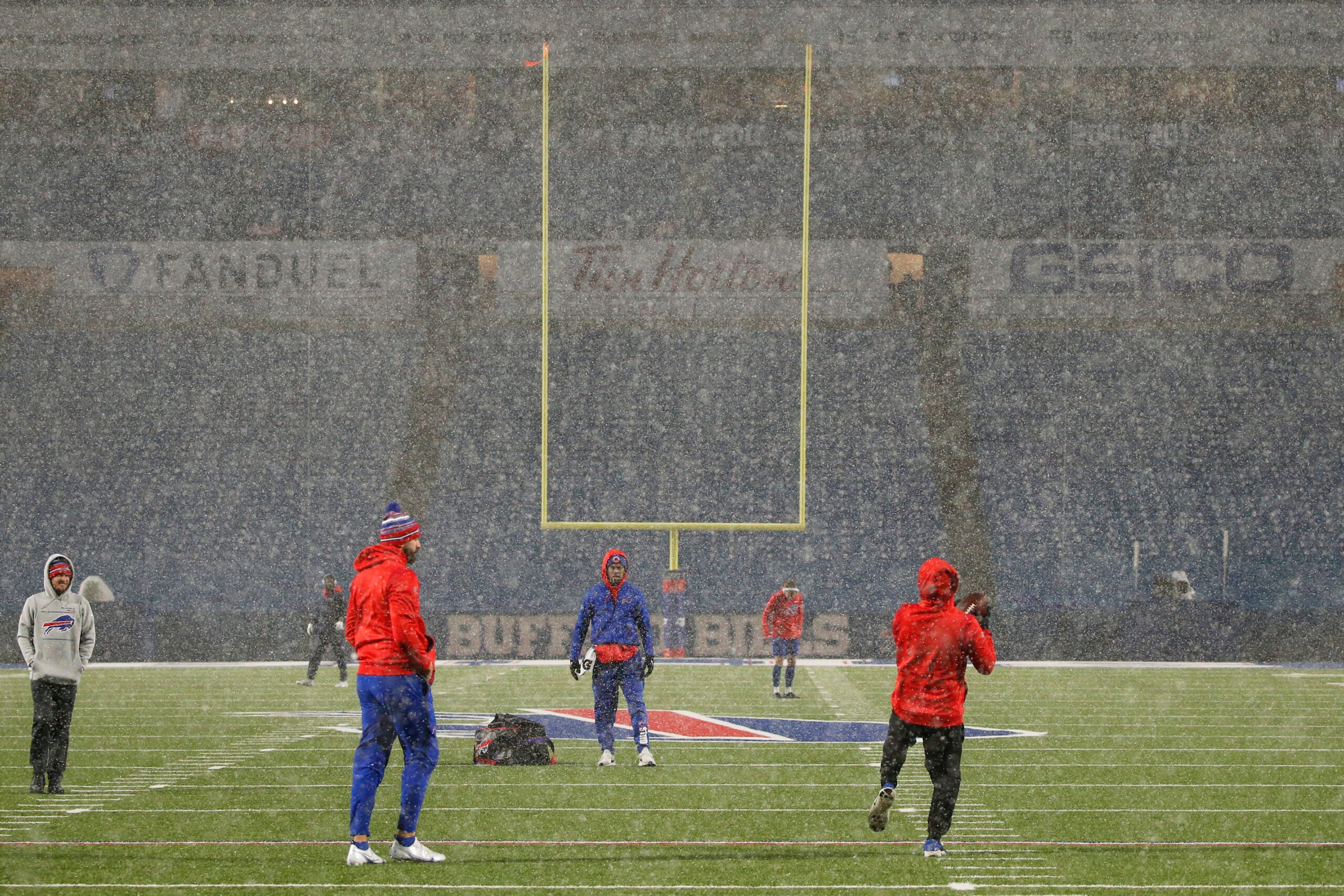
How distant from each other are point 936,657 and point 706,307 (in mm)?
24570

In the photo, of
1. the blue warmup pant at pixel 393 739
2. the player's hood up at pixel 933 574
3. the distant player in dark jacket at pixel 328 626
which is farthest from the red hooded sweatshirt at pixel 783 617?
the blue warmup pant at pixel 393 739

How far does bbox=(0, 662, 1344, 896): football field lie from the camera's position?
697cm

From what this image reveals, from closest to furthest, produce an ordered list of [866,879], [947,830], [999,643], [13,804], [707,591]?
[866,879] → [947,830] → [13,804] → [999,643] → [707,591]

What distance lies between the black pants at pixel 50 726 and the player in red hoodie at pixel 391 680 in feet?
10.7

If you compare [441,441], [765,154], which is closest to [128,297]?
[441,441]

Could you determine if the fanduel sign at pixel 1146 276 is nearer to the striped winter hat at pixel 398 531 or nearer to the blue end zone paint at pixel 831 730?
the blue end zone paint at pixel 831 730

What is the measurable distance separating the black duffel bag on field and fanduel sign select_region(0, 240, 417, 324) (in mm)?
21651

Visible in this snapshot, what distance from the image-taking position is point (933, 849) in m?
7.39

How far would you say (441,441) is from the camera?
102ft

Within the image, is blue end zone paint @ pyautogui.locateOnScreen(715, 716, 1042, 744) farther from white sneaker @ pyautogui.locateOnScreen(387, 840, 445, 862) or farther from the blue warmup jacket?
white sneaker @ pyautogui.locateOnScreen(387, 840, 445, 862)

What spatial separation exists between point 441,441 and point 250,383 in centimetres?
400

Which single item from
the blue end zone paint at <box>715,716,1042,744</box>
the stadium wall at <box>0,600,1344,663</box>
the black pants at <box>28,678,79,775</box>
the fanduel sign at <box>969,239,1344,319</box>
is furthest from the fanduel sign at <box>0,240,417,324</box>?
the black pants at <box>28,678,79,775</box>

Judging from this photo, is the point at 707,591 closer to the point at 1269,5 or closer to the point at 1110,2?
the point at 1110,2

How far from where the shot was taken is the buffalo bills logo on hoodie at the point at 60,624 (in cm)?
970
